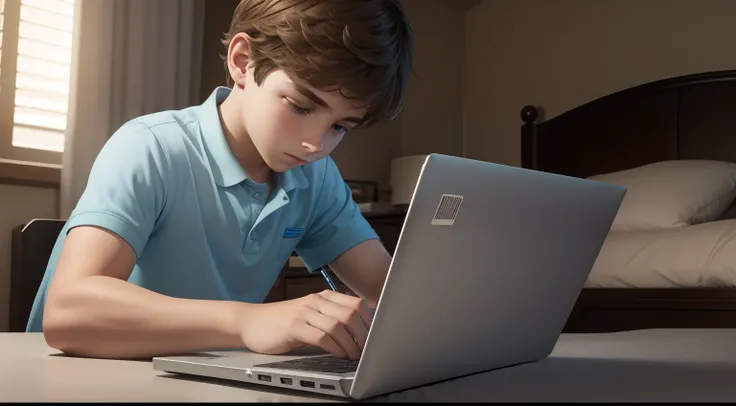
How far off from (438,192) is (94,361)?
→ 39 cm

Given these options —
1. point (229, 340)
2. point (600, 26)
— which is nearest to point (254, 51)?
point (229, 340)

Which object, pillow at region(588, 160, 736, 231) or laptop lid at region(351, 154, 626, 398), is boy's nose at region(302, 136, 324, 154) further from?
pillow at region(588, 160, 736, 231)

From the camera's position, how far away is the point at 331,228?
1217mm

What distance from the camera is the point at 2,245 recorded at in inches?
85.0

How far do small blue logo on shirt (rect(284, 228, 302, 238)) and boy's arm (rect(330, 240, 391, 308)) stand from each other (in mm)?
77

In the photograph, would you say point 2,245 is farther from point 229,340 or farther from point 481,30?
point 481,30

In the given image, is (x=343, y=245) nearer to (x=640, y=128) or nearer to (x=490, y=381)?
(x=490, y=381)

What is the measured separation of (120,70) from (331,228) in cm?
142

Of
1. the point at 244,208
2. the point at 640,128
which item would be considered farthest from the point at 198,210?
the point at 640,128

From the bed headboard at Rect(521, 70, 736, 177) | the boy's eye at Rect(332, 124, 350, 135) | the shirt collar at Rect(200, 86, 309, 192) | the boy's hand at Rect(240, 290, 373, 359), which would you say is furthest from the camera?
the bed headboard at Rect(521, 70, 736, 177)

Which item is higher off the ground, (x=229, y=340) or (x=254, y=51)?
(x=254, y=51)

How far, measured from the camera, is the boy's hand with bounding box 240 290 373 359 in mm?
641

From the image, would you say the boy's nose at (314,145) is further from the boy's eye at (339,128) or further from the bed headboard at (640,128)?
the bed headboard at (640,128)

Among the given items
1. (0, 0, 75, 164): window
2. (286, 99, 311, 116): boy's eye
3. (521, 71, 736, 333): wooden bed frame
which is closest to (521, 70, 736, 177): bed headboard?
(521, 71, 736, 333): wooden bed frame
